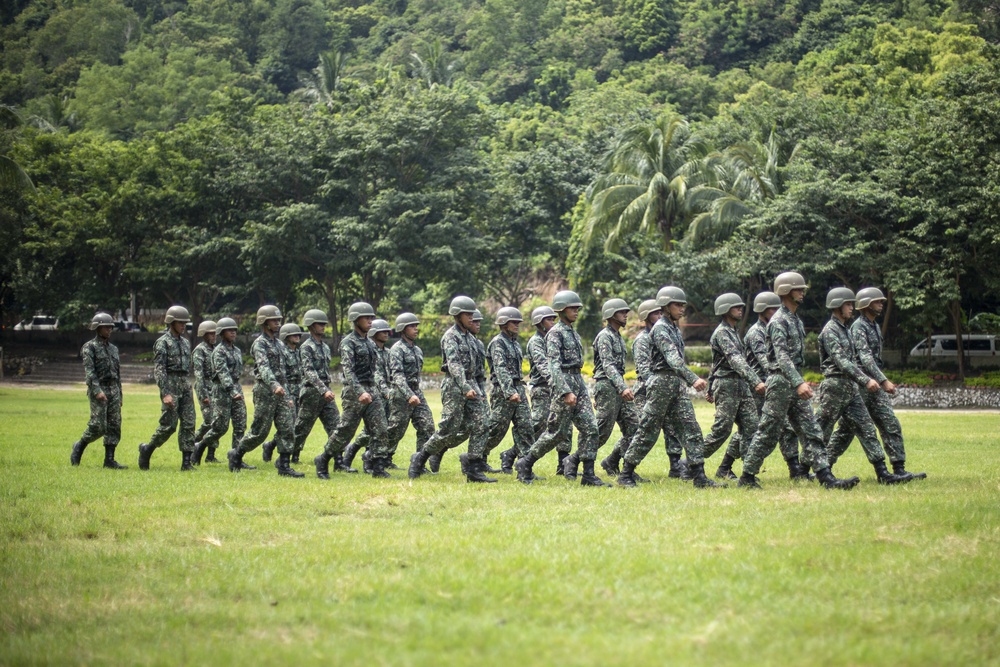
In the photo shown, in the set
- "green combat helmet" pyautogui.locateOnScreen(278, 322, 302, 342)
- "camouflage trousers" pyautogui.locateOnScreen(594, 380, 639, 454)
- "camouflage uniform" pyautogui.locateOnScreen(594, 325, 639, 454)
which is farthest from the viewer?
"green combat helmet" pyautogui.locateOnScreen(278, 322, 302, 342)

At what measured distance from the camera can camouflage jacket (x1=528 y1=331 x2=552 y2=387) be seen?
1287 centimetres

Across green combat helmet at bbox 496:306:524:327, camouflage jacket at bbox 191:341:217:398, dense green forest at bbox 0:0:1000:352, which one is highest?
dense green forest at bbox 0:0:1000:352

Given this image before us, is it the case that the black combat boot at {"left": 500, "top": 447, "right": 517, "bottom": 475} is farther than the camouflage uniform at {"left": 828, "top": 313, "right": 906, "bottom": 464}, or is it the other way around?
the black combat boot at {"left": 500, "top": 447, "right": 517, "bottom": 475}

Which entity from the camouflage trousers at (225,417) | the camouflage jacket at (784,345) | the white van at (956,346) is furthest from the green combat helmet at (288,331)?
the white van at (956,346)

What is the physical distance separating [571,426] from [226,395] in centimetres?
538

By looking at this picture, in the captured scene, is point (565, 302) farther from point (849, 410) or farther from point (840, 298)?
point (849, 410)

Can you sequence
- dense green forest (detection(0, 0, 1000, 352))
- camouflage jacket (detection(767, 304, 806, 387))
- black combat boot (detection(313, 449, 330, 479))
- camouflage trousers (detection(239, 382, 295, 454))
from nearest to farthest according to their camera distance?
camouflage jacket (detection(767, 304, 806, 387)) → black combat boot (detection(313, 449, 330, 479)) → camouflage trousers (detection(239, 382, 295, 454)) → dense green forest (detection(0, 0, 1000, 352))

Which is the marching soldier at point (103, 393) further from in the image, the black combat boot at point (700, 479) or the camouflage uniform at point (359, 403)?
the black combat boot at point (700, 479)

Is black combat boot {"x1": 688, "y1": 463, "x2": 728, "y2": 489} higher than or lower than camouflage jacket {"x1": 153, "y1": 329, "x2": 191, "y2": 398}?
lower

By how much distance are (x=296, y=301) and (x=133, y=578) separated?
4241 centimetres

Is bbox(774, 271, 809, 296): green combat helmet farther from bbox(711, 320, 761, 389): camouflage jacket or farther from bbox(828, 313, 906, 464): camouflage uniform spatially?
bbox(828, 313, 906, 464): camouflage uniform

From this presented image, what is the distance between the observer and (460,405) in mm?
12539

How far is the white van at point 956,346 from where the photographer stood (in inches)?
1415

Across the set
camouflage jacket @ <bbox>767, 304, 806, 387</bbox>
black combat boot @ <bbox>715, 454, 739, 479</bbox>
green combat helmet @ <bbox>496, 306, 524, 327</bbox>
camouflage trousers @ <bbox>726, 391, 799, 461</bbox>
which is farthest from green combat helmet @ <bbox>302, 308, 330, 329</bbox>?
camouflage jacket @ <bbox>767, 304, 806, 387</bbox>
